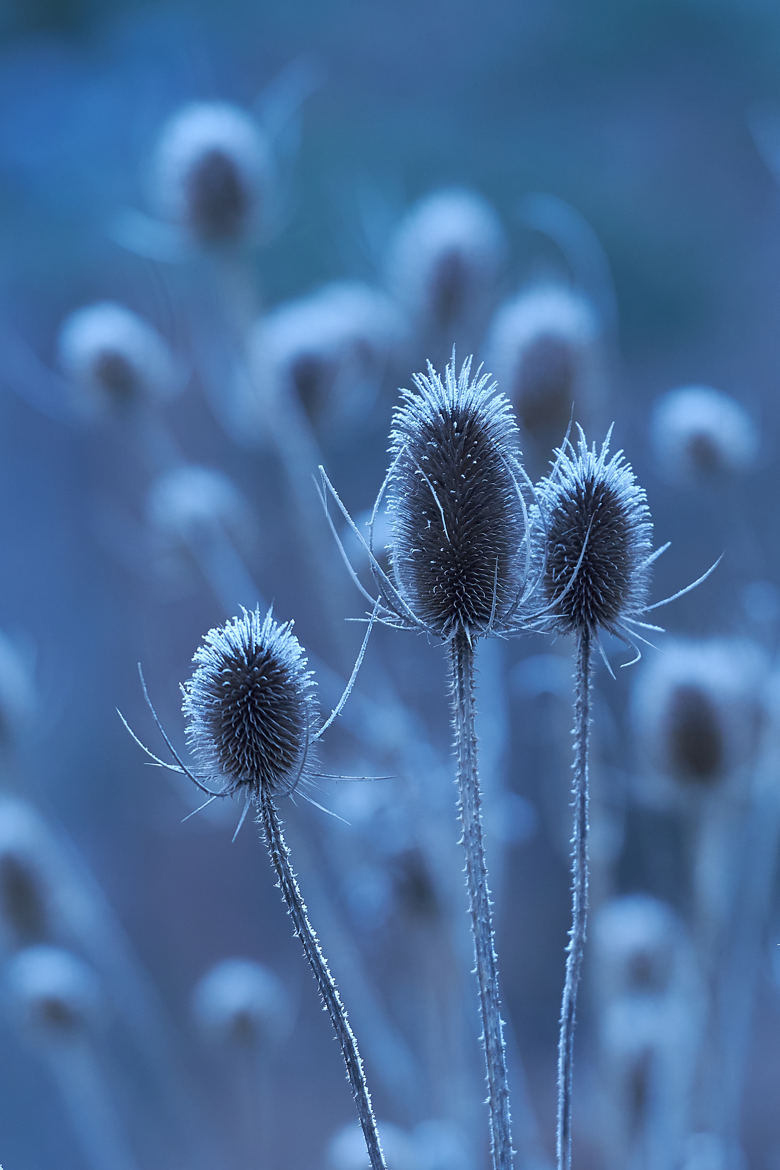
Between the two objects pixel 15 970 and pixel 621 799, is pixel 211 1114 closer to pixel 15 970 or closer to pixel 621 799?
pixel 15 970

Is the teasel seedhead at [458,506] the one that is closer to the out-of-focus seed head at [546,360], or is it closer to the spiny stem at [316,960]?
the spiny stem at [316,960]

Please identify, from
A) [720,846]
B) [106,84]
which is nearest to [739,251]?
[106,84]

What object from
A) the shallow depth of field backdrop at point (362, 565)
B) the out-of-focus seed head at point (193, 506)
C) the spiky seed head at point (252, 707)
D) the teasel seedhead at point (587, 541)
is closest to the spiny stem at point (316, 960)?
the spiky seed head at point (252, 707)

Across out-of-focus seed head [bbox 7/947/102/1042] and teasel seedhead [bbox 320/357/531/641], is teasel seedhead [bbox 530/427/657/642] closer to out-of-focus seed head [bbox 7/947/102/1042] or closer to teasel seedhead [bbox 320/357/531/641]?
teasel seedhead [bbox 320/357/531/641]

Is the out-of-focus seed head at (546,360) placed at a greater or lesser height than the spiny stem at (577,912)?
greater

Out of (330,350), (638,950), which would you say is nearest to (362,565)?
(330,350)
